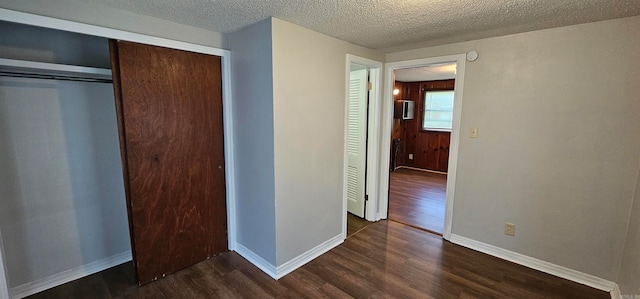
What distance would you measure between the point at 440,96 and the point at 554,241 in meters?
4.57

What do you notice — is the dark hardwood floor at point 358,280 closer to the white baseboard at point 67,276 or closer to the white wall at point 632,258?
the white baseboard at point 67,276

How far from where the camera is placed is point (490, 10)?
1858mm

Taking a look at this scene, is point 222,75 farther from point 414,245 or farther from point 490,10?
point 414,245

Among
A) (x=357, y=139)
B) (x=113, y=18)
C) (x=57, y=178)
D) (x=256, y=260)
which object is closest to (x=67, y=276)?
(x=57, y=178)

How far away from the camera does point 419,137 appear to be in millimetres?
6699

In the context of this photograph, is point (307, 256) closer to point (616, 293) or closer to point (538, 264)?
point (538, 264)

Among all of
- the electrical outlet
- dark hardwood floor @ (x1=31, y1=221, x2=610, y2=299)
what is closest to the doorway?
the electrical outlet

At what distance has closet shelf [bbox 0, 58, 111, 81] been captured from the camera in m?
1.69

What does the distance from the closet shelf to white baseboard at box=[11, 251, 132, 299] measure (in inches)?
61.5

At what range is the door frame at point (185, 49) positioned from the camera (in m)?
1.60

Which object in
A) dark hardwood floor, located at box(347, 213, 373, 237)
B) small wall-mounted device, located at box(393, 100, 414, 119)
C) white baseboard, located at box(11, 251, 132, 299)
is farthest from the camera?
small wall-mounted device, located at box(393, 100, 414, 119)

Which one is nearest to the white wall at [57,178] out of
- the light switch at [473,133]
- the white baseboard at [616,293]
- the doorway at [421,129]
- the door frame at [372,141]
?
the door frame at [372,141]

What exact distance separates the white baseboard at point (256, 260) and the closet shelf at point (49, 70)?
1.90 m

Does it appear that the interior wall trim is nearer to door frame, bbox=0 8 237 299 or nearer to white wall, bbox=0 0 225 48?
door frame, bbox=0 8 237 299
